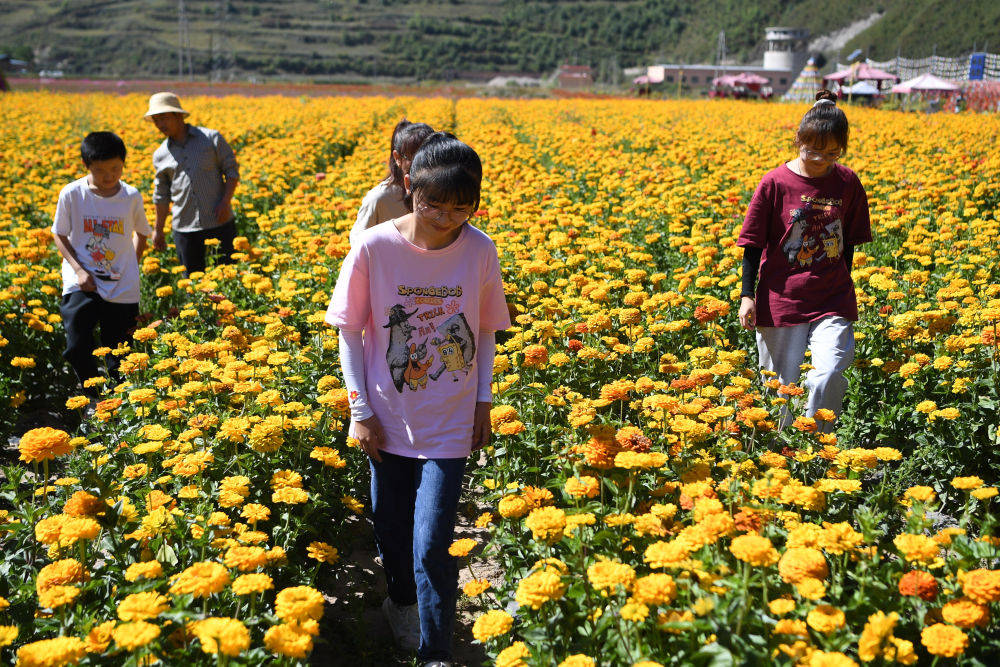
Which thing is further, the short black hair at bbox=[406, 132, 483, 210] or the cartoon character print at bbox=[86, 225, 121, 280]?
the cartoon character print at bbox=[86, 225, 121, 280]

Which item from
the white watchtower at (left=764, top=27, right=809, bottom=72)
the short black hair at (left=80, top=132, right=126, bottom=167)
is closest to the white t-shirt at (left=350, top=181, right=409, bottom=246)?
the short black hair at (left=80, top=132, right=126, bottom=167)

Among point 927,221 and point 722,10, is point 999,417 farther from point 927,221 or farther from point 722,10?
point 722,10

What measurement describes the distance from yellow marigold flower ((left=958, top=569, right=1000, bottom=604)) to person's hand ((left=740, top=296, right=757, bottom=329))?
1.91 metres

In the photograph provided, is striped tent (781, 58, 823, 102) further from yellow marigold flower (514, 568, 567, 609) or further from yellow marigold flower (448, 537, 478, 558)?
yellow marigold flower (514, 568, 567, 609)

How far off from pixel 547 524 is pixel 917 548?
0.91 metres

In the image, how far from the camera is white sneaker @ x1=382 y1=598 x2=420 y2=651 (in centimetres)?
294

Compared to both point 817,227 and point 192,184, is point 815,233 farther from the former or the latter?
point 192,184

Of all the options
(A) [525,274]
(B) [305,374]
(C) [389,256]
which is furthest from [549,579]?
(A) [525,274]

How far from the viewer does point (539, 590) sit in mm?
2031

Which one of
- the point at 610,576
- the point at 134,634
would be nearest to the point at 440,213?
the point at 610,576

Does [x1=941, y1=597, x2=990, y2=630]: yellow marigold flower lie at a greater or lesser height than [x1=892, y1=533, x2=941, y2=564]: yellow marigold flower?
lesser

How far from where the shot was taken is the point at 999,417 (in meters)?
3.61

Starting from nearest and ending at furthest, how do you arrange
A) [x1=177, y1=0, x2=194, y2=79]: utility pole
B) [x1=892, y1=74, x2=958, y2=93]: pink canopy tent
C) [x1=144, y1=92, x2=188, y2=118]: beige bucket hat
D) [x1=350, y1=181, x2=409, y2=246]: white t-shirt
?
1. [x1=350, y1=181, x2=409, y2=246]: white t-shirt
2. [x1=144, y1=92, x2=188, y2=118]: beige bucket hat
3. [x1=892, y1=74, x2=958, y2=93]: pink canopy tent
4. [x1=177, y1=0, x2=194, y2=79]: utility pole

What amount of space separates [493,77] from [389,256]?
81975 mm
